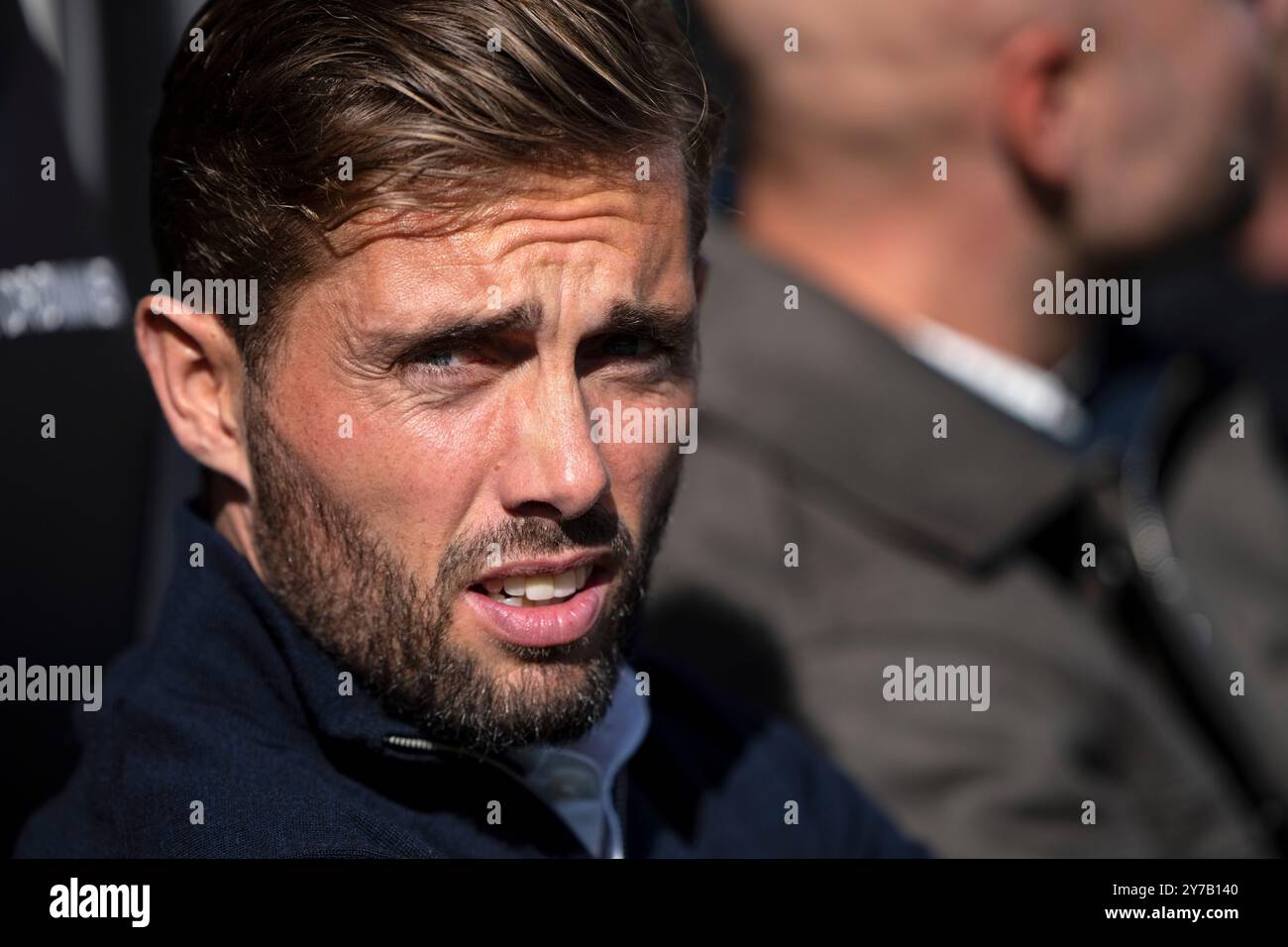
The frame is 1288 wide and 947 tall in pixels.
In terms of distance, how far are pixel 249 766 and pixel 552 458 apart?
1.51 ft

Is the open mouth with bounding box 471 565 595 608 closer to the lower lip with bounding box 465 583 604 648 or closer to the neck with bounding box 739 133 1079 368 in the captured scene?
the lower lip with bounding box 465 583 604 648

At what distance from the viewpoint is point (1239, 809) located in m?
2.88

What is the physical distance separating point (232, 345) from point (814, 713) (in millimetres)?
1406

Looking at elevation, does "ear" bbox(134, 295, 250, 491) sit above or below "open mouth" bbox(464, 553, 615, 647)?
above

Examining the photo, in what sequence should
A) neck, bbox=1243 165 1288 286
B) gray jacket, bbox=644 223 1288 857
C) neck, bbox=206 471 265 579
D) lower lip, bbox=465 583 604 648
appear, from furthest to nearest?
neck, bbox=1243 165 1288 286
gray jacket, bbox=644 223 1288 857
neck, bbox=206 471 265 579
lower lip, bbox=465 583 604 648

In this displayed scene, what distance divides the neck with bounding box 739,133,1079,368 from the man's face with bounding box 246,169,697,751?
1.61m

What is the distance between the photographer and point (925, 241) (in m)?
3.22

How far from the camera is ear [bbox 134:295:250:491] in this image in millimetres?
1695

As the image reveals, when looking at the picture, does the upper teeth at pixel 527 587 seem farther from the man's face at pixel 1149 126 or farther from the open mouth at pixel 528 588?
the man's face at pixel 1149 126

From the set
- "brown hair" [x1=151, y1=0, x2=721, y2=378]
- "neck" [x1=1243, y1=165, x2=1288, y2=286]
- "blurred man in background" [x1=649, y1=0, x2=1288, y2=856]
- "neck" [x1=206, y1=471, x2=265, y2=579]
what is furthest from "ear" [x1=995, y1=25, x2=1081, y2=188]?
"neck" [x1=206, y1=471, x2=265, y2=579]

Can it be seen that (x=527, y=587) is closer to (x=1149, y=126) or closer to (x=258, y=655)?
(x=258, y=655)

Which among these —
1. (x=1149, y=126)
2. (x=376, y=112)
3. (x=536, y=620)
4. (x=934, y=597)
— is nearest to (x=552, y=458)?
(x=536, y=620)

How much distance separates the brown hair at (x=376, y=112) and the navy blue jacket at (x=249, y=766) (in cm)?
29

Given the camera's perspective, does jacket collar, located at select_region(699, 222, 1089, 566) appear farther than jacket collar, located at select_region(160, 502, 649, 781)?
Yes
